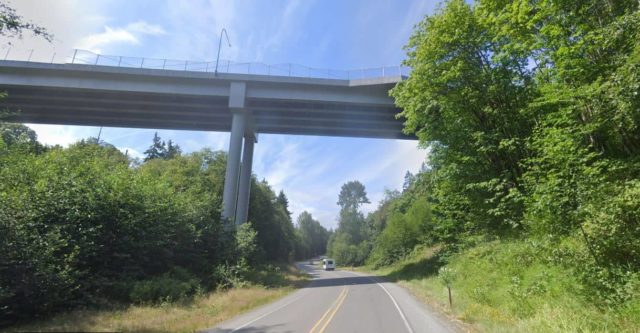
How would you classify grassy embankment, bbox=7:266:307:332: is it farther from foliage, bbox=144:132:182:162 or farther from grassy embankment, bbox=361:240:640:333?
foliage, bbox=144:132:182:162

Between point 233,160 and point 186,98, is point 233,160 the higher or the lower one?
the lower one

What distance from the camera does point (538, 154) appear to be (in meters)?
15.1

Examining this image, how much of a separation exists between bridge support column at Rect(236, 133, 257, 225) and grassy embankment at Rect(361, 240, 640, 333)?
2547 cm

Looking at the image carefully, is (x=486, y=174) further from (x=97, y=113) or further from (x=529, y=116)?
(x=97, y=113)

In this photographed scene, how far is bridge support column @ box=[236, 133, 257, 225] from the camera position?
4103cm

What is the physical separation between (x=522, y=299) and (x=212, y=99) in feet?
99.9

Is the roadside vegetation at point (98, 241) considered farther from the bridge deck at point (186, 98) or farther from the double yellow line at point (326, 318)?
the bridge deck at point (186, 98)

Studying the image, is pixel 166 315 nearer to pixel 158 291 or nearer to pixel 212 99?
pixel 158 291

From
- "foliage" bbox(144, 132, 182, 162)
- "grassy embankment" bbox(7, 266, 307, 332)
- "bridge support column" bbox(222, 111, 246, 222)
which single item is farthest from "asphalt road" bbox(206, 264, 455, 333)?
"foliage" bbox(144, 132, 182, 162)

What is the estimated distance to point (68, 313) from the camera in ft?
43.8

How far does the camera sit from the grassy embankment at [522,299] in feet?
28.8

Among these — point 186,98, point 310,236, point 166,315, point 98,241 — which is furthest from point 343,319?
point 310,236

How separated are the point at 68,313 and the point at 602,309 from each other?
659 inches

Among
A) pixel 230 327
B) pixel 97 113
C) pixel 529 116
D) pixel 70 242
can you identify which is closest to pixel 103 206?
pixel 70 242
